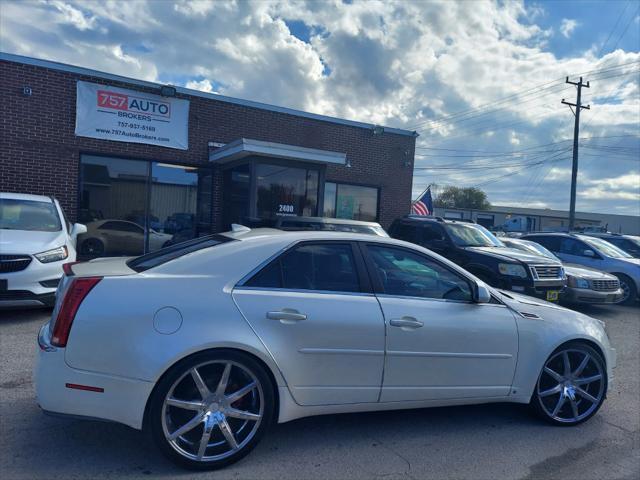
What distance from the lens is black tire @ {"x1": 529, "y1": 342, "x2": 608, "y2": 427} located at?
4.07m

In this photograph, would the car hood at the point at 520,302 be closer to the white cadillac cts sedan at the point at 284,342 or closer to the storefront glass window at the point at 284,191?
the white cadillac cts sedan at the point at 284,342

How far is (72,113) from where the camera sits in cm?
1111

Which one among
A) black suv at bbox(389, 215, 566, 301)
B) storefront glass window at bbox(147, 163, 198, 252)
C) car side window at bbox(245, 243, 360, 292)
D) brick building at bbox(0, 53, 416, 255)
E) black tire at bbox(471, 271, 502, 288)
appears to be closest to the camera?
car side window at bbox(245, 243, 360, 292)

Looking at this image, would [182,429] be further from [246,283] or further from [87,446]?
[246,283]

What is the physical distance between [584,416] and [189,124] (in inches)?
431

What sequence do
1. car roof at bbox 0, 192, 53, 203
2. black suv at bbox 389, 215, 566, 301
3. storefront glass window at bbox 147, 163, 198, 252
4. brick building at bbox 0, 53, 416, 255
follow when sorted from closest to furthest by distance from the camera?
car roof at bbox 0, 192, 53, 203 → black suv at bbox 389, 215, 566, 301 → brick building at bbox 0, 53, 416, 255 → storefront glass window at bbox 147, 163, 198, 252

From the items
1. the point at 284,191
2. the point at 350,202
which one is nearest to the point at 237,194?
the point at 284,191

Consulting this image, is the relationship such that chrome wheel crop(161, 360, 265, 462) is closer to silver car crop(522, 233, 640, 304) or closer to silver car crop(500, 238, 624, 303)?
silver car crop(500, 238, 624, 303)

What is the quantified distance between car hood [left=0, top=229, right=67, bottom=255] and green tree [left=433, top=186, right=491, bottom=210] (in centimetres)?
7867

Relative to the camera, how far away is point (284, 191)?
11.7 meters

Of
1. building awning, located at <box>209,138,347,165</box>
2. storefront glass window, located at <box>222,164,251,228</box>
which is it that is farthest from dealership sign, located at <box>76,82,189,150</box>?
storefront glass window, located at <box>222,164,251,228</box>

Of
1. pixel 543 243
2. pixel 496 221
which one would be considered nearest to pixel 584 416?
pixel 543 243

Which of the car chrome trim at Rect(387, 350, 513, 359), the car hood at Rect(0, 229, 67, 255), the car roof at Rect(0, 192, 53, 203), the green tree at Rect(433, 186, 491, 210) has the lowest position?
the car chrome trim at Rect(387, 350, 513, 359)

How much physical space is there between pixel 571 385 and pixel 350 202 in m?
11.6
